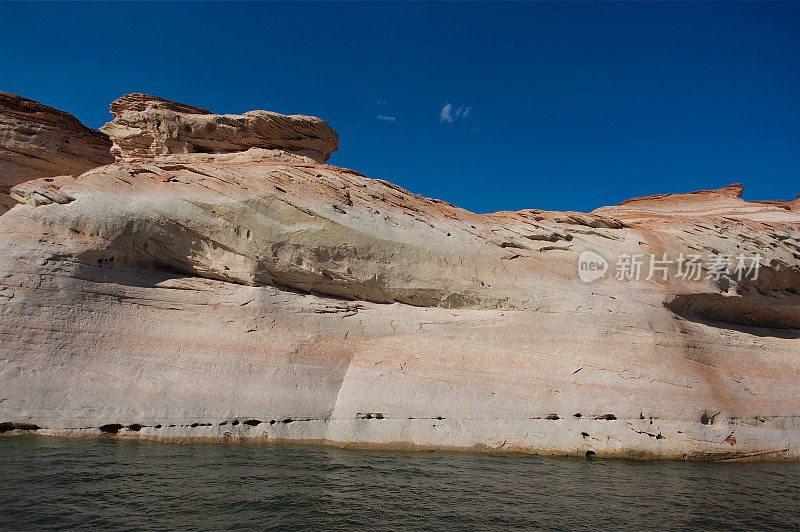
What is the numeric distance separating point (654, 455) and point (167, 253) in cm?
1058

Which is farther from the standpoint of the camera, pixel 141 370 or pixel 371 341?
pixel 371 341

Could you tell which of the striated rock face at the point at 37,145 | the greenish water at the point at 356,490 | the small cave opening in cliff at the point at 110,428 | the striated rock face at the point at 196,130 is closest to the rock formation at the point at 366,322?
the small cave opening in cliff at the point at 110,428

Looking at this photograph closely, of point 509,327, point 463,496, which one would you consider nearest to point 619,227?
point 509,327

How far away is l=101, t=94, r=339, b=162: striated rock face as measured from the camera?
47.2 feet

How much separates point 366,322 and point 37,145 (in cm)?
1461

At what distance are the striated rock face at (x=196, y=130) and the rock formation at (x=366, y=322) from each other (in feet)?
6.92

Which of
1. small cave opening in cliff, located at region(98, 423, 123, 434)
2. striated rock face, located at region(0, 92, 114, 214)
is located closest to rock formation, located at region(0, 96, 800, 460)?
small cave opening in cliff, located at region(98, 423, 123, 434)

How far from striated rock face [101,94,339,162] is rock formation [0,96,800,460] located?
83.0 inches

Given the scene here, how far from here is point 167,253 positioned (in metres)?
10.6

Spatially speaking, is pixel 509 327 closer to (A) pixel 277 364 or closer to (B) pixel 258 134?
(A) pixel 277 364

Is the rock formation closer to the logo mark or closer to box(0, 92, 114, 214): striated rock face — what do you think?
the logo mark

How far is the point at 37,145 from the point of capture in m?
17.0

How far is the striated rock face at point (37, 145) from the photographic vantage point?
55.1 feet

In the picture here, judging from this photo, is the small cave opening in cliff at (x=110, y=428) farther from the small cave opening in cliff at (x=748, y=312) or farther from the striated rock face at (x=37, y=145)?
the striated rock face at (x=37, y=145)
